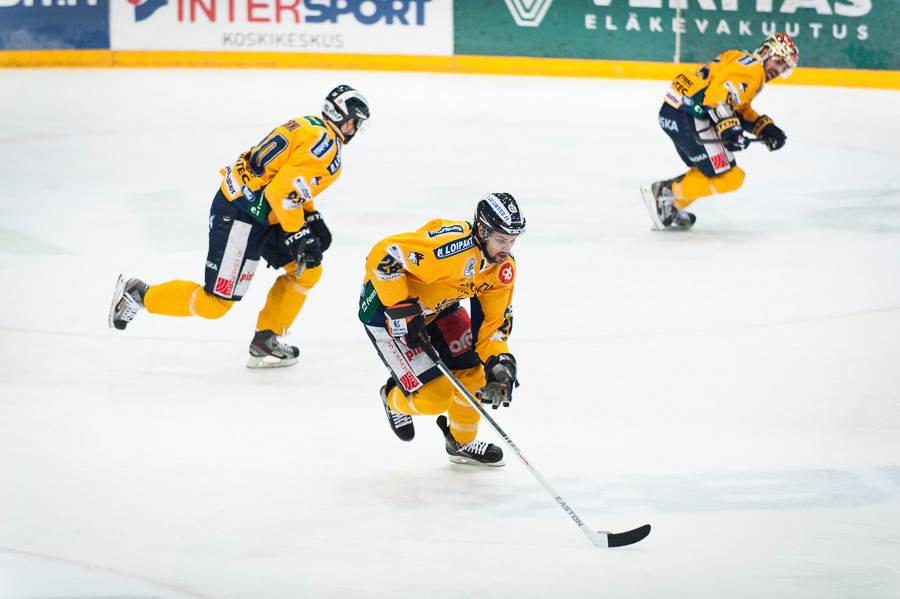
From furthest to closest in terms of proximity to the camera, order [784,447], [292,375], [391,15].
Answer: [391,15], [292,375], [784,447]

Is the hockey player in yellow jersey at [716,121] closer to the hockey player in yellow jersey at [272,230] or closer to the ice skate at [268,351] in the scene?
the hockey player in yellow jersey at [272,230]

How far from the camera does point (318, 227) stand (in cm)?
478

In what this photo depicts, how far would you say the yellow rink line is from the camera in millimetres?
12062

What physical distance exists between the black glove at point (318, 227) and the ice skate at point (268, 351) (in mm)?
447

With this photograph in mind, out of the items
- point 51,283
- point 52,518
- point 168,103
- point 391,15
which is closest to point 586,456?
point 52,518

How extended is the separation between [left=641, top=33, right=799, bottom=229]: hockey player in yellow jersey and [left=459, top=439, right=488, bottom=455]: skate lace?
3646mm

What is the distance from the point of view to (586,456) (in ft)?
12.9

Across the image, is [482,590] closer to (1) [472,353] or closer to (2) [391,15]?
(1) [472,353]

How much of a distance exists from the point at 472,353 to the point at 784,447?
116cm

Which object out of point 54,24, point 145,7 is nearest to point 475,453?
point 145,7

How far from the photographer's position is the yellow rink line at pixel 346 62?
39.6 ft

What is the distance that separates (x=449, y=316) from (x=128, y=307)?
1721 millimetres

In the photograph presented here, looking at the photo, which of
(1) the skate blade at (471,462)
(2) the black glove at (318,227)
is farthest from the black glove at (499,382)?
(2) the black glove at (318,227)

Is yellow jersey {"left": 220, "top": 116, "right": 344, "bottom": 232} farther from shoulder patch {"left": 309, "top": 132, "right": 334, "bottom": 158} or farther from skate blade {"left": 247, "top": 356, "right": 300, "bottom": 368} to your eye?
skate blade {"left": 247, "top": 356, "right": 300, "bottom": 368}
